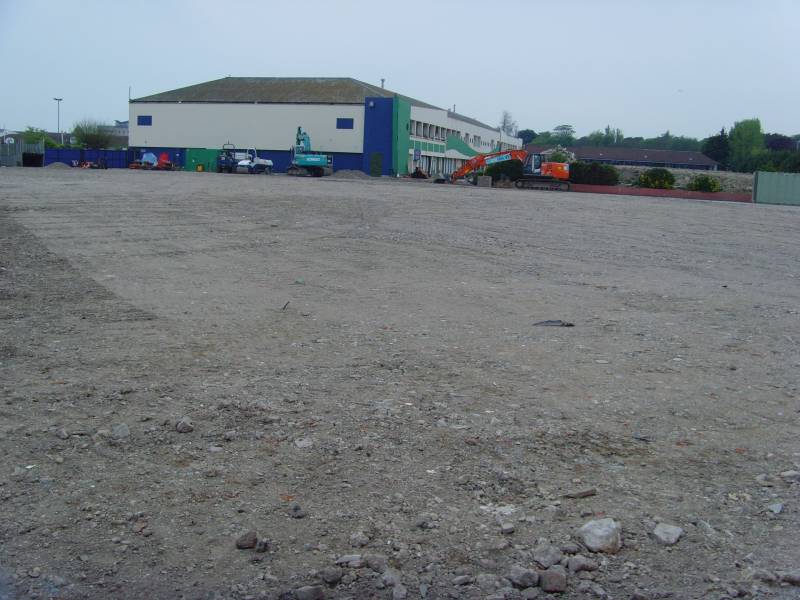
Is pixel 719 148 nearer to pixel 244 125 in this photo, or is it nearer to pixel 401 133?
pixel 401 133

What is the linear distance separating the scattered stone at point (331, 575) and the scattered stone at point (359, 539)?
0.24 m

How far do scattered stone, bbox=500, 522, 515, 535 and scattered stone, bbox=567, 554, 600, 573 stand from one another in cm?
41

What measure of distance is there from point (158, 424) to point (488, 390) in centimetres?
277

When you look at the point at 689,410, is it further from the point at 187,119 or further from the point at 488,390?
the point at 187,119

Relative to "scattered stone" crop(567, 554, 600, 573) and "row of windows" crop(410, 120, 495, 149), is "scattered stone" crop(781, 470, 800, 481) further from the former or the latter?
"row of windows" crop(410, 120, 495, 149)

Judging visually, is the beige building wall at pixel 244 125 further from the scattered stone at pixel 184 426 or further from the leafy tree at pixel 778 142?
the leafy tree at pixel 778 142

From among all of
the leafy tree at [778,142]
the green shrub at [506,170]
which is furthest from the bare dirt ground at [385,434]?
the leafy tree at [778,142]

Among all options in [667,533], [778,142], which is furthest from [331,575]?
[778,142]

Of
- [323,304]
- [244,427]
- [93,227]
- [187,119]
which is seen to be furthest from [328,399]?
[187,119]

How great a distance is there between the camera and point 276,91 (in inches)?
2985

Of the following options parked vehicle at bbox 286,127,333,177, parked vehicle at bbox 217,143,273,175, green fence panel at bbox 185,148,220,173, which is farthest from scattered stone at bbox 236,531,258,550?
green fence panel at bbox 185,148,220,173

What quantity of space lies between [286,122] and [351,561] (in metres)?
72.3

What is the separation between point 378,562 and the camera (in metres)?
4.26

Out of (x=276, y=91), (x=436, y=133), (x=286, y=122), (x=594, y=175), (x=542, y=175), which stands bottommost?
(x=542, y=175)
